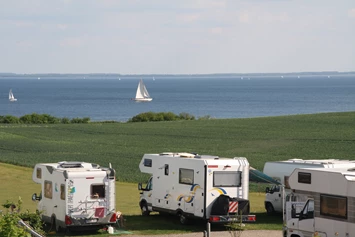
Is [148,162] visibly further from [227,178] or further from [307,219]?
[307,219]

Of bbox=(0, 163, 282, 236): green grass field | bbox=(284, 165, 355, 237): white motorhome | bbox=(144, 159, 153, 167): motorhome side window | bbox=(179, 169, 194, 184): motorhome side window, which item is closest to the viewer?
bbox=(284, 165, 355, 237): white motorhome

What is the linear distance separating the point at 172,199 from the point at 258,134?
4134cm

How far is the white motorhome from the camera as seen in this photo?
19562mm

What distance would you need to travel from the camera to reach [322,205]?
66.7 ft

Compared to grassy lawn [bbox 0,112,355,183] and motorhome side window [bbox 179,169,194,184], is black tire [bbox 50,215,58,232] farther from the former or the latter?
grassy lawn [bbox 0,112,355,183]

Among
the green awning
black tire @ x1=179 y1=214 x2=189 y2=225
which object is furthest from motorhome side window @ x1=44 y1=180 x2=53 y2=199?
the green awning

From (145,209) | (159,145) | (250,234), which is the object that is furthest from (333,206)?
(159,145)

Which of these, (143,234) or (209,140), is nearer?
(143,234)

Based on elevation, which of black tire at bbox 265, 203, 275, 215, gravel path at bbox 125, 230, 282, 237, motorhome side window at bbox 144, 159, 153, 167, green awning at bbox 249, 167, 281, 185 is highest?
motorhome side window at bbox 144, 159, 153, 167

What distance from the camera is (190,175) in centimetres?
2639

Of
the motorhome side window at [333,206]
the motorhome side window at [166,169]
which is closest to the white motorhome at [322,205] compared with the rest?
the motorhome side window at [333,206]

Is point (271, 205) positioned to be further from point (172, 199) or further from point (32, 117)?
point (32, 117)

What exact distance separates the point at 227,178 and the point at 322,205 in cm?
604

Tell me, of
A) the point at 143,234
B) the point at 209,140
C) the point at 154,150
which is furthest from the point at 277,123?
the point at 143,234
